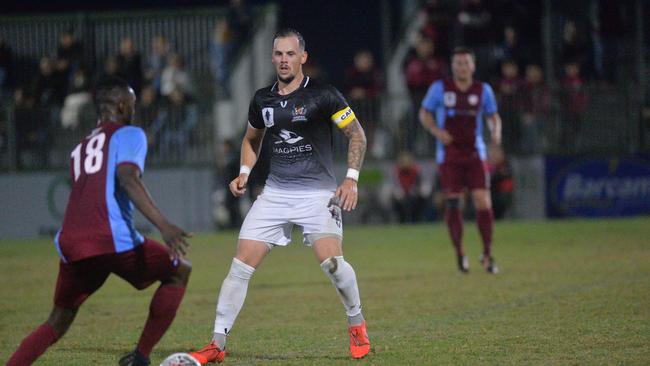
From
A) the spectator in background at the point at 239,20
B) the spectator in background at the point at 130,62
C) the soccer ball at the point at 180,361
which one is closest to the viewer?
the soccer ball at the point at 180,361

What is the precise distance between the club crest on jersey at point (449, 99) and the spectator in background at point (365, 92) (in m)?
8.49

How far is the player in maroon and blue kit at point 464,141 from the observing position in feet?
43.5

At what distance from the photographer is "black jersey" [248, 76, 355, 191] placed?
7.71 metres

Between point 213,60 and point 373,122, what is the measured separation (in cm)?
351

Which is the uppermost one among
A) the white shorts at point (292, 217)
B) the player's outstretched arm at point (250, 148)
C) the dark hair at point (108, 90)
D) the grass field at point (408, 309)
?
the dark hair at point (108, 90)

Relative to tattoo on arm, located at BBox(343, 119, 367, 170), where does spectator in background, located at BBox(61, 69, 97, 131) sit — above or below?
above

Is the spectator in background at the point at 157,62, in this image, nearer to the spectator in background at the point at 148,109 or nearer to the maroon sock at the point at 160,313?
the spectator in background at the point at 148,109

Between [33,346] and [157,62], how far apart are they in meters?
16.4

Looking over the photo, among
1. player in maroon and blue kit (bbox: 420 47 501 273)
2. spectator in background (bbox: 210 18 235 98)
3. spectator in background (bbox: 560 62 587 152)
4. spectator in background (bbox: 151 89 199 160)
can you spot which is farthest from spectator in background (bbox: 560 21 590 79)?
player in maroon and blue kit (bbox: 420 47 501 273)

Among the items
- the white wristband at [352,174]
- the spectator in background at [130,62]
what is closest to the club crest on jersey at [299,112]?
the white wristband at [352,174]

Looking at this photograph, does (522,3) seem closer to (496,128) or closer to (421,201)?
(421,201)

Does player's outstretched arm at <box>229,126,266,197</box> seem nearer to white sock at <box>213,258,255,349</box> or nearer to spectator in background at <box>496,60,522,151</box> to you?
white sock at <box>213,258,255,349</box>

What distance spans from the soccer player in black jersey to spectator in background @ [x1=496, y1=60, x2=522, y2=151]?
14.5 m

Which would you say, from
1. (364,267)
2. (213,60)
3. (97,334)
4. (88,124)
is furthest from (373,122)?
(97,334)
